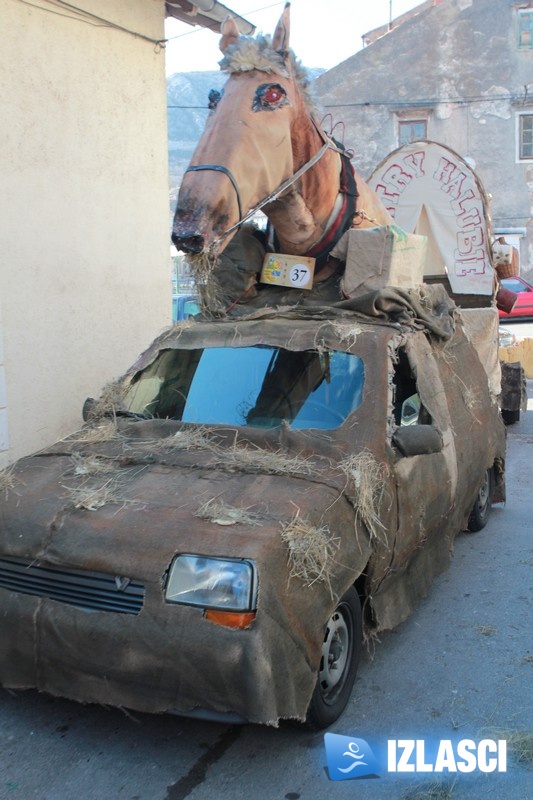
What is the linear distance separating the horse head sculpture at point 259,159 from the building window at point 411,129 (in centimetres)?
2455

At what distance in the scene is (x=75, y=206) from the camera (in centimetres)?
743

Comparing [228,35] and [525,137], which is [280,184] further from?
[525,137]

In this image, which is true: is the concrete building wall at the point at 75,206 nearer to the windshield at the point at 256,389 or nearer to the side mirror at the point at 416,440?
the windshield at the point at 256,389

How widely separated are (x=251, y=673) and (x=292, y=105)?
401 cm

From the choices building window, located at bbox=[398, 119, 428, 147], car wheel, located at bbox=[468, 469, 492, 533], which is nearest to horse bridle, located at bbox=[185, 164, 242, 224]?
car wheel, located at bbox=[468, 469, 492, 533]

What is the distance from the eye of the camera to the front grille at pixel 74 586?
3193 mm

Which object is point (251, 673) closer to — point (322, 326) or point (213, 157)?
point (322, 326)

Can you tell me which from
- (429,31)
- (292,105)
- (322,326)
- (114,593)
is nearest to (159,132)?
(292,105)

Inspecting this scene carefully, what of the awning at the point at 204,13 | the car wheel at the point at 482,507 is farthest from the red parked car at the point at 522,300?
the car wheel at the point at 482,507

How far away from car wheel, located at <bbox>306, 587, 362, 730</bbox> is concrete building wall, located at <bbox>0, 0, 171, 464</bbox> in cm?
401

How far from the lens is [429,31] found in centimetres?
2823

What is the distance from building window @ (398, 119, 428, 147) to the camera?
2900cm

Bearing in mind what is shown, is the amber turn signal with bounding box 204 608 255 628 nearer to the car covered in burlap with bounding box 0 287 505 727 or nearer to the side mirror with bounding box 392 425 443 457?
the car covered in burlap with bounding box 0 287 505 727

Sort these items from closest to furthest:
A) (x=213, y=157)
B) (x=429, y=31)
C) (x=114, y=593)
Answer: (x=114, y=593)
(x=213, y=157)
(x=429, y=31)
